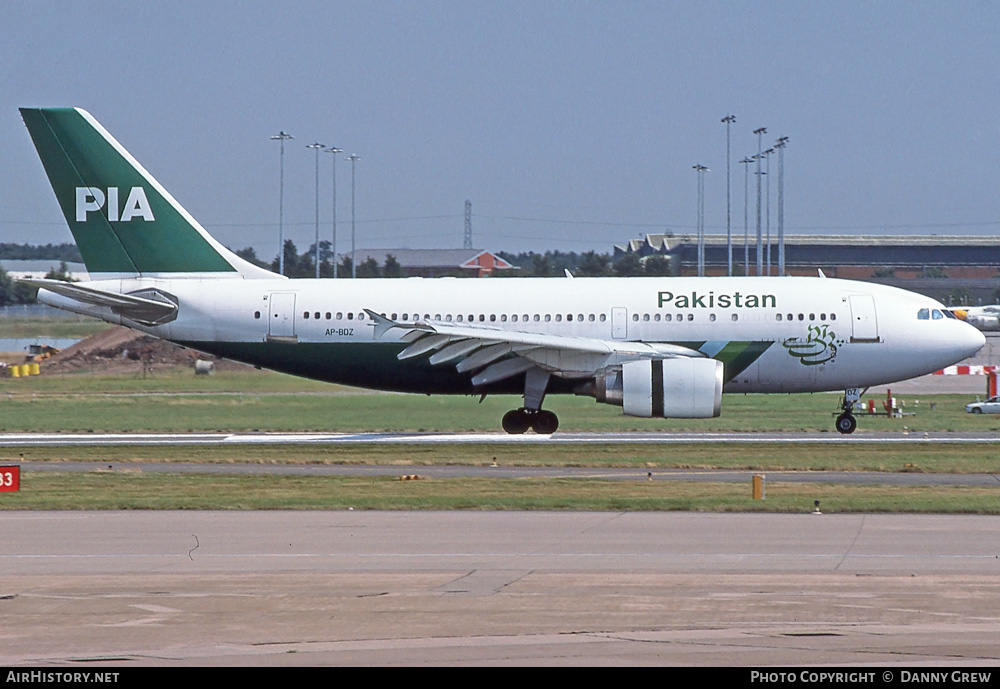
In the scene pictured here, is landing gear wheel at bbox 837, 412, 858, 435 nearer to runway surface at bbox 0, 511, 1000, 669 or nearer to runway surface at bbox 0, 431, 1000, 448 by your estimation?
runway surface at bbox 0, 431, 1000, 448

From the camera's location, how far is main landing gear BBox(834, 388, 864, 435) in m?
37.2

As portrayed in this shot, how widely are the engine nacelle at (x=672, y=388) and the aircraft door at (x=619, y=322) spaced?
1.48 meters

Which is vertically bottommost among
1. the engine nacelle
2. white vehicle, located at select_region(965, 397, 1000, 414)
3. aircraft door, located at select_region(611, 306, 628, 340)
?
white vehicle, located at select_region(965, 397, 1000, 414)

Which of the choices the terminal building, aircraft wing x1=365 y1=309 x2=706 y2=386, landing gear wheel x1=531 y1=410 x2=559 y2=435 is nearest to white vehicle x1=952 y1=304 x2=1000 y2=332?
the terminal building

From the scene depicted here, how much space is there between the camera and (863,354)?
3681 cm

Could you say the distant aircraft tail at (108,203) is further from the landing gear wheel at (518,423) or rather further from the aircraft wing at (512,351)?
the landing gear wheel at (518,423)

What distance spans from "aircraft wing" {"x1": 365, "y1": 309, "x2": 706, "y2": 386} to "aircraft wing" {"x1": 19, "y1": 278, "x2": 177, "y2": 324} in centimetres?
576

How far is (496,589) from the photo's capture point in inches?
580

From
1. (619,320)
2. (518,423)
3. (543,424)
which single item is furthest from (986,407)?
(518,423)

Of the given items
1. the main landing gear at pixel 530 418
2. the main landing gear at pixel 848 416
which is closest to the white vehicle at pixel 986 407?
the main landing gear at pixel 848 416

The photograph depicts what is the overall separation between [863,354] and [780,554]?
815 inches

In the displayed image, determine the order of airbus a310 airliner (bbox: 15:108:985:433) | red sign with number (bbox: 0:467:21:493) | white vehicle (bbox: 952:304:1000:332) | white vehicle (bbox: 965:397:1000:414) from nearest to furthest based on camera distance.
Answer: red sign with number (bbox: 0:467:21:493) → airbus a310 airliner (bbox: 15:108:985:433) → white vehicle (bbox: 965:397:1000:414) → white vehicle (bbox: 952:304:1000:332)

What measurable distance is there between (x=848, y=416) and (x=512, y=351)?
9443 millimetres

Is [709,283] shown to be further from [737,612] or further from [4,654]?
[4,654]
